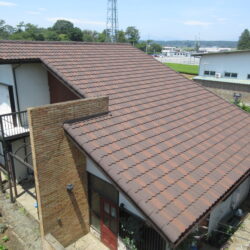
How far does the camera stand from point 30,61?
390 inches

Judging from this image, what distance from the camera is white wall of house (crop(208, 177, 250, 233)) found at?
337 inches

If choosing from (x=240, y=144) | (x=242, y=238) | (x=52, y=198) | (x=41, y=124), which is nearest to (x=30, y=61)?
(x=41, y=124)

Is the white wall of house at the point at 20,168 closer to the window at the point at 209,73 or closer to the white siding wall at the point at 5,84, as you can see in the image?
the white siding wall at the point at 5,84

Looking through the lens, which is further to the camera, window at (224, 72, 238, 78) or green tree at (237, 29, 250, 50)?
green tree at (237, 29, 250, 50)

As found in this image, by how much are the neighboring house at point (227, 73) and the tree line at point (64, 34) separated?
8269cm

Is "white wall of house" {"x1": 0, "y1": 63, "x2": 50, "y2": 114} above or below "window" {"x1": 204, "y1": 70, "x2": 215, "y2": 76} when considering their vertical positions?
above

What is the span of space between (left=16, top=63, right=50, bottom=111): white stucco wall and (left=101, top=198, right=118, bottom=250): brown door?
5.48 metres

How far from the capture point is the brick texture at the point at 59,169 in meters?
6.79

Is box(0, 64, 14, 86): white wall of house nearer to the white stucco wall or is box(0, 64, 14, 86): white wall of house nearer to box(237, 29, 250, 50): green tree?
the white stucco wall

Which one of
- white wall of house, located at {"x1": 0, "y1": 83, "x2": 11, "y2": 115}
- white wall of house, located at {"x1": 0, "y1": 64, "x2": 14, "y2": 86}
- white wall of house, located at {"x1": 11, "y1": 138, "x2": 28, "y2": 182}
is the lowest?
white wall of house, located at {"x1": 11, "y1": 138, "x2": 28, "y2": 182}

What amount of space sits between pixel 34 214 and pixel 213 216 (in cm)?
684

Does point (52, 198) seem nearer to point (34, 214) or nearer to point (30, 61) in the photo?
point (34, 214)

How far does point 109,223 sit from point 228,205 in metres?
4.69

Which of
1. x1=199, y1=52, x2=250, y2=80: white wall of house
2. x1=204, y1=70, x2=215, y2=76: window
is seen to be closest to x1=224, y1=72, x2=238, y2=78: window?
x1=199, y1=52, x2=250, y2=80: white wall of house
